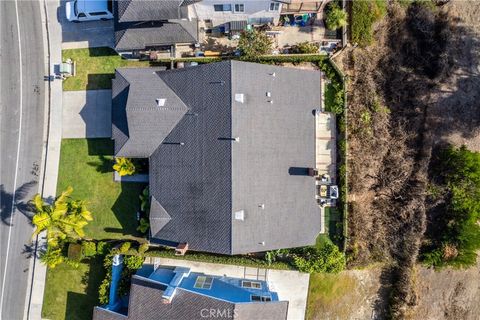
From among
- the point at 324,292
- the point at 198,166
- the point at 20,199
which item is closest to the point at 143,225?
the point at 198,166

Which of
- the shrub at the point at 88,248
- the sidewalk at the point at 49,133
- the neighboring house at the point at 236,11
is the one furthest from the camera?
the sidewalk at the point at 49,133

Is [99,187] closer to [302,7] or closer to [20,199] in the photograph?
[20,199]

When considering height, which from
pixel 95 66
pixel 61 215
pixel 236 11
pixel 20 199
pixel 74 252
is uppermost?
pixel 236 11

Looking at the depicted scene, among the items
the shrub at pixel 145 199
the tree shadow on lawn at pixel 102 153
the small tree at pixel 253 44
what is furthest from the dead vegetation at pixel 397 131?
the tree shadow on lawn at pixel 102 153

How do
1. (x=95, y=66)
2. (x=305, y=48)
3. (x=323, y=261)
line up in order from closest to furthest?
(x=323, y=261) < (x=305, y=48) < (x=95, y=66)

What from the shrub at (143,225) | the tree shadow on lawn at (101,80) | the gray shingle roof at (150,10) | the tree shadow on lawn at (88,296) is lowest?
the tree shadow on lawn at (88,296)

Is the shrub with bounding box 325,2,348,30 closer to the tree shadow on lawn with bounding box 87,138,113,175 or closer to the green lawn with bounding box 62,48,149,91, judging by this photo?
the green lawn with bounding box 62,48,149,91

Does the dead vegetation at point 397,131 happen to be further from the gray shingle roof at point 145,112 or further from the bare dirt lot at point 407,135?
the gray shingle roof at point 145,112

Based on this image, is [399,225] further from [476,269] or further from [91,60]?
[91,60]
